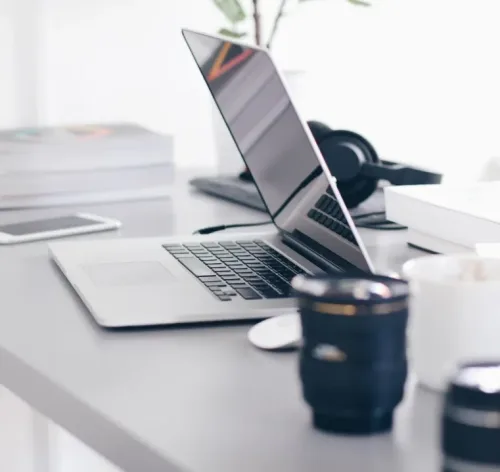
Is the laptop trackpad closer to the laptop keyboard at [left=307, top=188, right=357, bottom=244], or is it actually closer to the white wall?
the laptop keyboard at [left=307, top=188, right=357, bottom=244]

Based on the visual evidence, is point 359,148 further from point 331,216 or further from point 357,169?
point 331,216

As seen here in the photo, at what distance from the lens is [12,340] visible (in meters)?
0.75

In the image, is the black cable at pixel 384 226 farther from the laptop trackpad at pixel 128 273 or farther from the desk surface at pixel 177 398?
the desk surface at pixel 177 398

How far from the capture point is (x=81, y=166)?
1.40m

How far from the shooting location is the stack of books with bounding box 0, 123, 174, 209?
1.36 meters

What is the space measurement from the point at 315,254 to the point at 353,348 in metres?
0.44

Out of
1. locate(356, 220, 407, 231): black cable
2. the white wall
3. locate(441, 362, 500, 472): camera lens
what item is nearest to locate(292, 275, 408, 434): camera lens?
locate(441, 362, 500, 472): camera lens

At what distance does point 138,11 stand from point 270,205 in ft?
2.35

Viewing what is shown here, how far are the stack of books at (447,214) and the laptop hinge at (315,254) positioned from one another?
14cm

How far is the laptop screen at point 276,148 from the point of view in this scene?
0.84 meters

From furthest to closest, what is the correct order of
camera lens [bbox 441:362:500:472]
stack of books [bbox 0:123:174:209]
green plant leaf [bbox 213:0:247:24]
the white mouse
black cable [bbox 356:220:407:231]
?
green plant leaf [bbox 213:0:247:24] < stack of books [bbox 0:123:174:209] < black cable [bbox 356:220:407:231] < the white mouse < camera lens [bbox 441:362:500:472]

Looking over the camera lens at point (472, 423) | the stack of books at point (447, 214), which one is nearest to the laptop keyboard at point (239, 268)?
the stack of books at point (447, 214)

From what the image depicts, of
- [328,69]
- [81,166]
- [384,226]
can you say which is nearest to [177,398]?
[384,226]

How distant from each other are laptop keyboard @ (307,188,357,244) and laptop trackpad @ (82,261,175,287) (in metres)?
0.15
